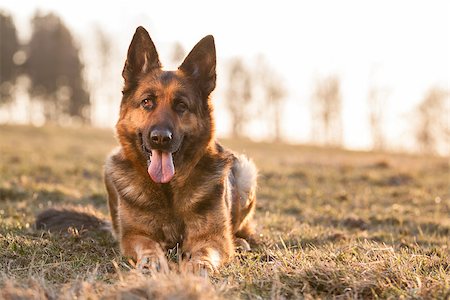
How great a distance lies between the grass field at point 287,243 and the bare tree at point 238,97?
3954cm

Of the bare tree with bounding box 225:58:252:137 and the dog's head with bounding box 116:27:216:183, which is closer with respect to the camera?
the dog's head with bounding box 116:27:216:183

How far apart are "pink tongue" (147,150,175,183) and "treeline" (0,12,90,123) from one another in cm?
4304

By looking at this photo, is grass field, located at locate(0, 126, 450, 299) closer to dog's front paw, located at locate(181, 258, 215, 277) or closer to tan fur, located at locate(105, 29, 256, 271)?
dog's front paw, located at locate(181, 258, 215, 277)

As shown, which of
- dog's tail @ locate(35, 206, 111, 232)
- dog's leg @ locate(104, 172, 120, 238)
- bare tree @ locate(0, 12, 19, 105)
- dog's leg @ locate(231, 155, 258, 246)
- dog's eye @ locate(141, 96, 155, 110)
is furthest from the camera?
bare tree @ locate(0, 12, 19, 105)

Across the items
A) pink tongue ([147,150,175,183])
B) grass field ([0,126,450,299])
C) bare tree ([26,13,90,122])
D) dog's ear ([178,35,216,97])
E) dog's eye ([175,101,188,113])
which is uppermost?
bare tree ([26,13,90,122])

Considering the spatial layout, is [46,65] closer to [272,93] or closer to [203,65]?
[272,93]

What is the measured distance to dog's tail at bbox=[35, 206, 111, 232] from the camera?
6.49 meters

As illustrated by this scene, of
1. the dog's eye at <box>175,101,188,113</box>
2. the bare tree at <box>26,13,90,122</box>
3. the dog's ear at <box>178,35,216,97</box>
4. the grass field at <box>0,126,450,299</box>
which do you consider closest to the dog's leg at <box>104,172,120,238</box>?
the grass field at <box>0,126,450,299</box>

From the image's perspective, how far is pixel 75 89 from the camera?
1868 inches

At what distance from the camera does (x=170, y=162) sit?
5.24m

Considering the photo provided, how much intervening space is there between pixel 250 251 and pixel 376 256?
1.66m

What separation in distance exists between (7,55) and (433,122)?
39.2 meters

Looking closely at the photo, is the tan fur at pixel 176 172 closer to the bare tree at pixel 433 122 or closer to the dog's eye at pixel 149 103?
the dog's eye at pixel 149 103

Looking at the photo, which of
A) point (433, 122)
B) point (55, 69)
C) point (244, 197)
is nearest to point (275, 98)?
point (433, 122)
